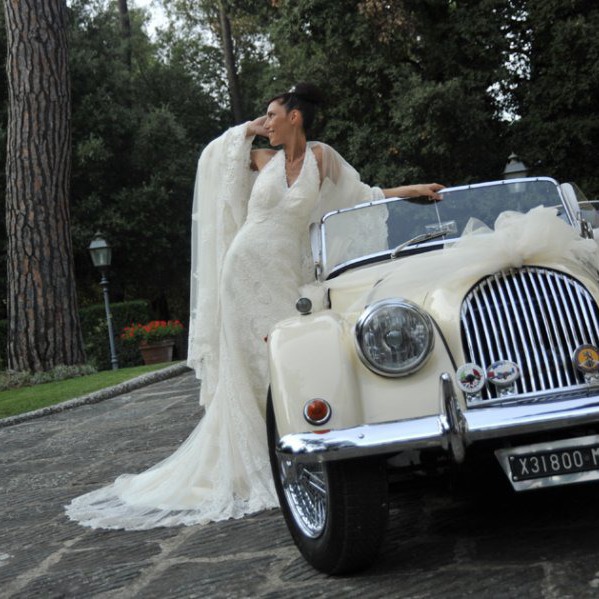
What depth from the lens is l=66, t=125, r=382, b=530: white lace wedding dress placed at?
16.0 ft

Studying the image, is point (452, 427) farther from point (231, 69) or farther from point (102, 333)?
point (231, 69)

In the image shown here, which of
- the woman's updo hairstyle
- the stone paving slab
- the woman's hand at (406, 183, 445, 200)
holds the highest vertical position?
the woman's updo hairstyle

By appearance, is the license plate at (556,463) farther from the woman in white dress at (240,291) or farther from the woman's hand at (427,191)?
the woman's hand at (427,191)

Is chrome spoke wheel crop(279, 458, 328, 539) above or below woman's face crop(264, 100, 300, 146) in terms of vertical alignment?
below

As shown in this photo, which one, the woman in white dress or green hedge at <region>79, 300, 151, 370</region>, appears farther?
green hedge at <region>79, 300, 151, 370</region>

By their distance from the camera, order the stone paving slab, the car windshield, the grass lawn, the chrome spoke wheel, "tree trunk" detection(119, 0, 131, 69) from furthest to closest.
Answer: "tree trunk" detection(119, 0, 131, 69) → the grass lawn → the car windshield → the chrome spoke wheel → the stone paving slab

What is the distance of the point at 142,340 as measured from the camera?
22672mm

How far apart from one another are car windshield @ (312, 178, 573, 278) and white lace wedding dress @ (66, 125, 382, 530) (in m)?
0.41

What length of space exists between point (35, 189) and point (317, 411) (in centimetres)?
1287

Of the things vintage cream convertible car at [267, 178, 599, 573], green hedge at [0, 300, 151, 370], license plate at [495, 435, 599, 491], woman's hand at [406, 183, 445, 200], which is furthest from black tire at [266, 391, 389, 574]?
green hedge at [0, 300, 151, 370]

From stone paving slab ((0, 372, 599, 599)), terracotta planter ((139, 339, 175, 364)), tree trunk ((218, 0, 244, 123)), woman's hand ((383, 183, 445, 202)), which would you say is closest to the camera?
stone paving slab ((0, 372, 599, 599))

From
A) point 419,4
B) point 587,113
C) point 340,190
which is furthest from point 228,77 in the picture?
point 340,190

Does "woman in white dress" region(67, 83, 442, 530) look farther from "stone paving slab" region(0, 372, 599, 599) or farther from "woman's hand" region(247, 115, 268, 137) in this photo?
"stone paving slab" region(0, 372, 599, 599)

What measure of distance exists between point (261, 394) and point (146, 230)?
21749 millimetres
